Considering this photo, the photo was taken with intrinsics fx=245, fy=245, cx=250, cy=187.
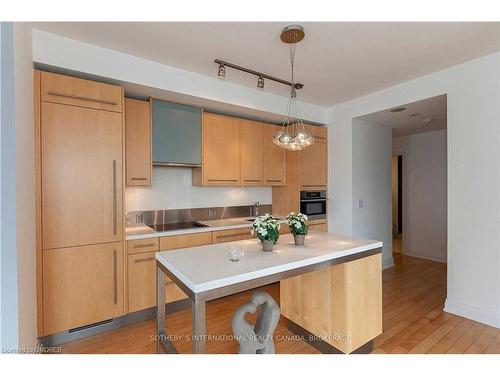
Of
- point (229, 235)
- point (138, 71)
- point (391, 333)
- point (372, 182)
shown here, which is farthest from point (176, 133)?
point (372, 182)

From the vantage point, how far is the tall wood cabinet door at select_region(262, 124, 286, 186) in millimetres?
3541

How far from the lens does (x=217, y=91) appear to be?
9.21 feet

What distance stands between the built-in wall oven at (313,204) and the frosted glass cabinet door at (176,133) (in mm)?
1624

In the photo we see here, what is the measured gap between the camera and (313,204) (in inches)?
145

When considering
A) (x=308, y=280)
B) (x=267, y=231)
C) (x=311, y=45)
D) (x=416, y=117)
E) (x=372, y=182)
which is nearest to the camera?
(x=267, y=231)

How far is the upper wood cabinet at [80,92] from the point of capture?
197 cm

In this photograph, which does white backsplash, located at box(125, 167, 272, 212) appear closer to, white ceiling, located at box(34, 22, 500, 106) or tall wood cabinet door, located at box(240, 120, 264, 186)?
tall wood cabinet door, located at box(240, 120, 264, 186)

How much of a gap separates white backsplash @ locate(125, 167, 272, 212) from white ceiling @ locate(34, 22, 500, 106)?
129 centimetres

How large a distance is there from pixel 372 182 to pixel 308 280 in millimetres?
2517

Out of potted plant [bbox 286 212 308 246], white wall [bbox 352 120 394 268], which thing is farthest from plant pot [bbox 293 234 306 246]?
white wall [bbox 352 120 394 268]

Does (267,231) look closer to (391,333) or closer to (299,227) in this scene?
(299,227)

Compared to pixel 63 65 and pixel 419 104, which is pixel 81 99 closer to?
pixel 63 65
